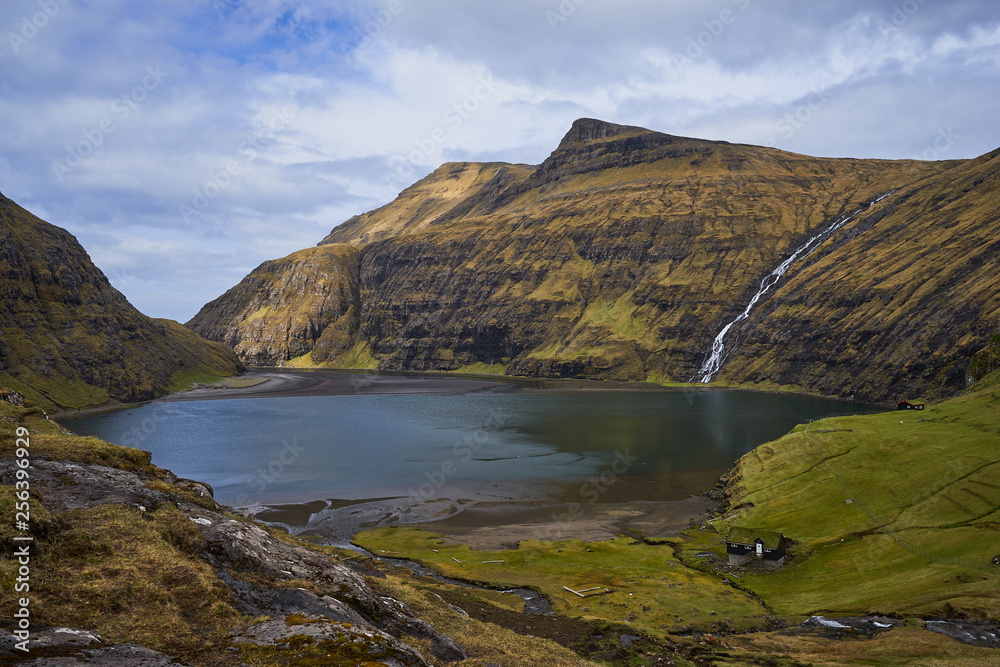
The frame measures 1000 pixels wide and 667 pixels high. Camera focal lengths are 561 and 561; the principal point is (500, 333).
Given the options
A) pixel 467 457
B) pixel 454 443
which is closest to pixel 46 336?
pixel 454 443

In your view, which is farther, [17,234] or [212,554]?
[17,234]

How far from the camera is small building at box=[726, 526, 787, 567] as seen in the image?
2202 inches

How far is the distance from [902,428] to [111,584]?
294 feet

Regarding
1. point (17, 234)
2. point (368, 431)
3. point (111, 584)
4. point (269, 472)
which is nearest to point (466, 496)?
point (269, 472)

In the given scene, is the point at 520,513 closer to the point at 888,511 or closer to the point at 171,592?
the point at 888,511

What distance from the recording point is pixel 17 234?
190 m

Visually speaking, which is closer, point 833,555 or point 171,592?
point 171,592

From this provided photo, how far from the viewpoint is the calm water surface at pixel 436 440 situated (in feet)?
309

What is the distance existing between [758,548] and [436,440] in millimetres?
80010

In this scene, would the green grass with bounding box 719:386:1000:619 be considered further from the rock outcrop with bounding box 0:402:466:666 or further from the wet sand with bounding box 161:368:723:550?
the rock outcrop with bounding box 0:402:466:666

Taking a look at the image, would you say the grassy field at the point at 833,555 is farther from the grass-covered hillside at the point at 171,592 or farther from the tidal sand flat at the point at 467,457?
the grass-covered hillside at the point at 171,592

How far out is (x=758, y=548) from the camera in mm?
57062

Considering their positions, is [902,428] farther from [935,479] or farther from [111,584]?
[111,584]

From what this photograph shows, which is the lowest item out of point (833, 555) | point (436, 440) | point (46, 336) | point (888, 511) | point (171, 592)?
point (833, 555)
